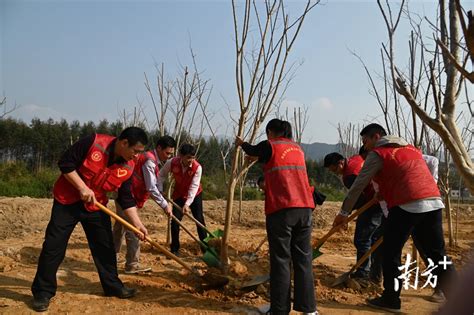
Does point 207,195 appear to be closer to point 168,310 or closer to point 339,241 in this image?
point 339,241

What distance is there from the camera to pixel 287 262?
312cm

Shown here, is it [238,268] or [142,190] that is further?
[142,190]

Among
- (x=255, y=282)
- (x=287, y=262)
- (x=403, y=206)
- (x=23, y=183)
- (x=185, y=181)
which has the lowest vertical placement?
(x=255, y=282)

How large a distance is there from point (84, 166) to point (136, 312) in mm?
1213

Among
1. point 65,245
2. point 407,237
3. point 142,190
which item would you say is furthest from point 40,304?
point 407,237

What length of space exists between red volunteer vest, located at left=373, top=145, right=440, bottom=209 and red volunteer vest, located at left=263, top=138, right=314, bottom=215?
2.38 ft

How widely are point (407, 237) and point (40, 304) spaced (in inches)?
116

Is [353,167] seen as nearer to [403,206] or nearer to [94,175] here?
[403,206]

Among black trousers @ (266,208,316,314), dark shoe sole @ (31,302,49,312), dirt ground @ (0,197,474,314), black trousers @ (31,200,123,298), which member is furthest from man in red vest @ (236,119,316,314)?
dark shoe sole @ (31,302,49,312)

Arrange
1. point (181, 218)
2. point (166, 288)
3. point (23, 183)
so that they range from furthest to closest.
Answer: point (23, 183) < point (181, 218) < point (166, 288)

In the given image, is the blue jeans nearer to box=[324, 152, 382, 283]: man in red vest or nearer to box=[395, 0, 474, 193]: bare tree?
box=[324, 152, 382, 283]: man in red vest

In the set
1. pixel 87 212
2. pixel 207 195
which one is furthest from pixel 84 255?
pixel 207 195

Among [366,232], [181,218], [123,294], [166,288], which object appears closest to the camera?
[123,294]

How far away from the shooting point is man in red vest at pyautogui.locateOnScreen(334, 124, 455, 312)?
→ 3.33 m
